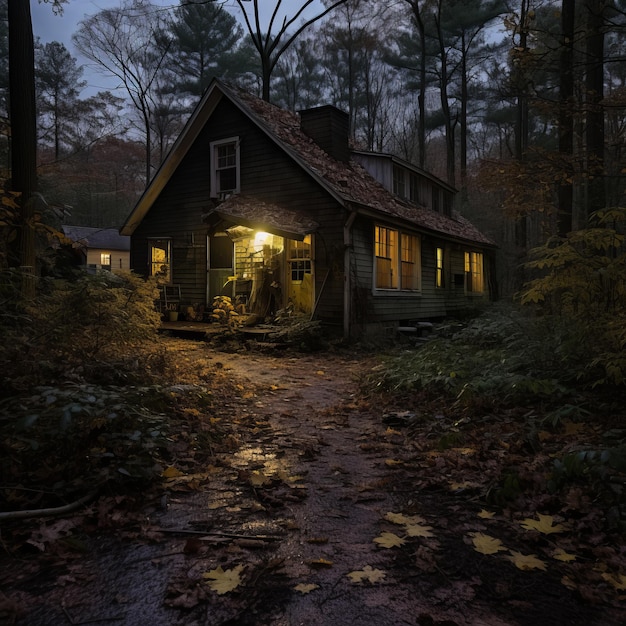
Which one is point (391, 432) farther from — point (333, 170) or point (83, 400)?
point (333, 170)

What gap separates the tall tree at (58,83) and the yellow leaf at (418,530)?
28047 millimetres

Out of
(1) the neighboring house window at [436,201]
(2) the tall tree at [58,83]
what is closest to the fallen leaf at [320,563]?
(1) the neighboring house window at [436,201]

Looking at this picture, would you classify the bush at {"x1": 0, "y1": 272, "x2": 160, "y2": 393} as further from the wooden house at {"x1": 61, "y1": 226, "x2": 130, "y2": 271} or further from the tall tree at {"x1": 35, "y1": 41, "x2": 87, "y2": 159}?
the wooden house at {"x1": 61, "y1": 226, "x2": 130, "y2": 271}

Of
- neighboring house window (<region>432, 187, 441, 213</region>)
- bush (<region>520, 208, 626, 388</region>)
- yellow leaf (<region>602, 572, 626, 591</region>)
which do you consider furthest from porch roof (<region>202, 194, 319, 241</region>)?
yellow leaf (<region>602, 572, 626, 591</region>)

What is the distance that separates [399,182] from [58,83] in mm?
21373

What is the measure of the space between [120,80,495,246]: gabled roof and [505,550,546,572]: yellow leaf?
9927 millimetres

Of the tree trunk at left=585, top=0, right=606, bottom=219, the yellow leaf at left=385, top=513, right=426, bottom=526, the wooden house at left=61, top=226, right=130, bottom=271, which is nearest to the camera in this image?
the yellow leaf at left=385, top=513, right=426, bottom=526

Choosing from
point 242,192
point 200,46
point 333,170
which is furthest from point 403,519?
point 200,46

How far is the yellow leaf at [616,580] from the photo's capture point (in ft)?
6.77

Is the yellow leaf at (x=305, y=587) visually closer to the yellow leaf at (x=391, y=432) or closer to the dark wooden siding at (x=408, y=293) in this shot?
the yellow leaf at (x=391, y=432)

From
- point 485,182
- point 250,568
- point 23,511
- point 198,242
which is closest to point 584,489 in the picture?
point 250,568

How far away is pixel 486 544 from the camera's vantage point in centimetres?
248

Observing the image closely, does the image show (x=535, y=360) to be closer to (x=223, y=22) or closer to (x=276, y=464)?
(x=276, y=464)

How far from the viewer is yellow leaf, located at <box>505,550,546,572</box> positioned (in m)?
2.25
